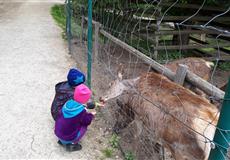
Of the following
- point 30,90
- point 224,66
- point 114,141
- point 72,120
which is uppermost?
point 72,120

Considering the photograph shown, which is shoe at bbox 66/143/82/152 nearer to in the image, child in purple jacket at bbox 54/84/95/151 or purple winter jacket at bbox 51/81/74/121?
child in purple jacket at bbox 54/84/95/151

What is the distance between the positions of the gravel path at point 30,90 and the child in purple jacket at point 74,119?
0.60 ft

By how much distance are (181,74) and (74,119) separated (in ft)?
4.00

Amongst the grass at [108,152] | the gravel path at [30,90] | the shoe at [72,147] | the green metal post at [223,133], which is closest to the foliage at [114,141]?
the grass at [108,152]

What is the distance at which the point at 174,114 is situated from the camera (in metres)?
2.73

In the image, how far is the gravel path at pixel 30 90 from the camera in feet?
11.6

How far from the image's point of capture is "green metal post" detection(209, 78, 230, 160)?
1.84m

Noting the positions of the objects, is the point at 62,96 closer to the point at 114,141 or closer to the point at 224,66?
the point at 114,141

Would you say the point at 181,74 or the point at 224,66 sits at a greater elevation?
the point at 181,74

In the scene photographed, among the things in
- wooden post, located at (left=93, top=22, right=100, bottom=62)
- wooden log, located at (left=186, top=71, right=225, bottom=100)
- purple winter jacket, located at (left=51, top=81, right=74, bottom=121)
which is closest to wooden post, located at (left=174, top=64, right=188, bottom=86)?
wooden log, located at (left=186, top=71, right=225, bottom=100)

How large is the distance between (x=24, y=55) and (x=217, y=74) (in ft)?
15.7

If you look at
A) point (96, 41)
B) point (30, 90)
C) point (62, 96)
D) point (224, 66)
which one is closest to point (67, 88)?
point (62, 96)

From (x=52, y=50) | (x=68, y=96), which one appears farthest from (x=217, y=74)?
(x=68, y=96)

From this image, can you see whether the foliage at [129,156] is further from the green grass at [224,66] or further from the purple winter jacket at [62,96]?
the green grass at [224,66]
